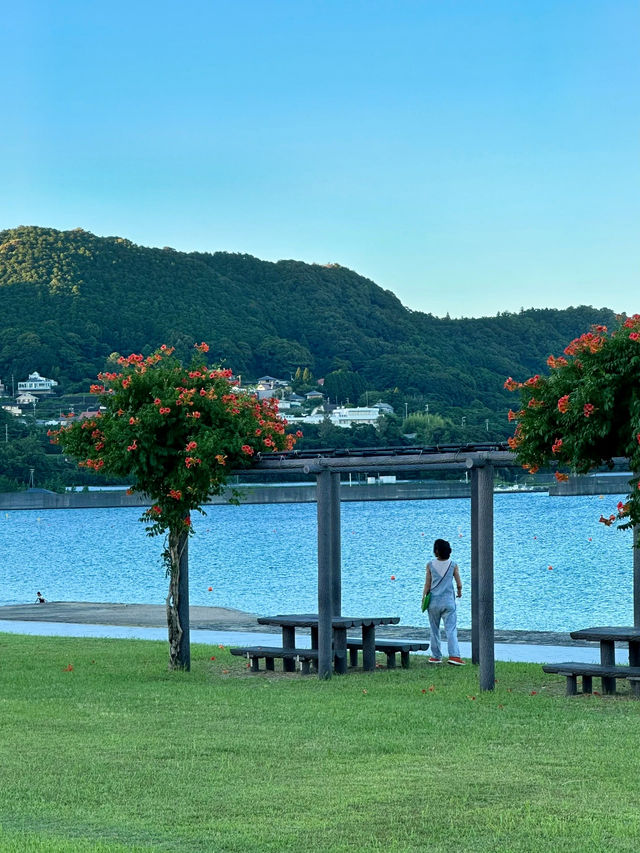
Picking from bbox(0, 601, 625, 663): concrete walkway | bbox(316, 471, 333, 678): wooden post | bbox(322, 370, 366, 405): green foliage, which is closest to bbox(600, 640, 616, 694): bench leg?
bbox(0, 601, 625, 663): concrete walkway

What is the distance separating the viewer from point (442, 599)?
14750 mm

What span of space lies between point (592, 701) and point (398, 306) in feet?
447

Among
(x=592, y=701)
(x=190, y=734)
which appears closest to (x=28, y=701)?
(x=190, y=734)

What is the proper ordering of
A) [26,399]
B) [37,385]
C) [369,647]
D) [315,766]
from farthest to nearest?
[37,385] < [26,399] < [369,647] < [315,766]

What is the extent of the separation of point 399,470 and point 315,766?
5410 millimetres

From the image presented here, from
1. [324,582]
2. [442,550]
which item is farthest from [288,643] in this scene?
[442,550]

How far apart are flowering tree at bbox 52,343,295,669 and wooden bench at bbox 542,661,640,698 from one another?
163 inches

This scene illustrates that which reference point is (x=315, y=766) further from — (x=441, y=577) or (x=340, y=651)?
(x=441, y=577)

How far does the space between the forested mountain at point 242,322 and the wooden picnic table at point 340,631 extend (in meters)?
101

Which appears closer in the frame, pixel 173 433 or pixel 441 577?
pixel 173 433

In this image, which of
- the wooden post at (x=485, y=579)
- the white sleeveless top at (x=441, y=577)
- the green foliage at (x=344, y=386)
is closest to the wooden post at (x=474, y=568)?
the white sleeveless top at (x=441, y=577)

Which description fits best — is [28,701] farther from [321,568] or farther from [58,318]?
[58,318]

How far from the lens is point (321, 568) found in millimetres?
13516

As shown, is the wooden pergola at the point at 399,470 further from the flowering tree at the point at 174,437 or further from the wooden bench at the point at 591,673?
the wooden bench at the point at 591,673
